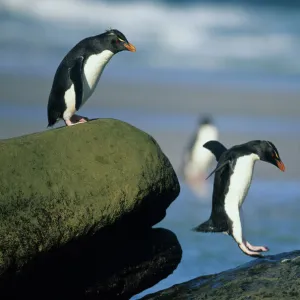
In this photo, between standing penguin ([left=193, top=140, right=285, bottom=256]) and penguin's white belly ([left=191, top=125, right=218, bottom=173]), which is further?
penguin's white belly ([left=191, top=125, right=218, bottom=173])

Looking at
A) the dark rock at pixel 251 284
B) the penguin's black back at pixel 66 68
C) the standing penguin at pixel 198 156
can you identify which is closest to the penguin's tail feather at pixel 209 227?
the dark rock at pixel 251 284

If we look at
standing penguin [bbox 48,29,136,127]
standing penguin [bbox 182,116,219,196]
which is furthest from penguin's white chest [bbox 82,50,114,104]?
standing penguin [bbox 182,116,219,196]

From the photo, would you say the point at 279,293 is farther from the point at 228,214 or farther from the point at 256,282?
the point at 228,214

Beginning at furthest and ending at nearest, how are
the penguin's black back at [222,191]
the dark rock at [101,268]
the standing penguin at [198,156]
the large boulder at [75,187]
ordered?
the standing penguin at [198,156]
the penguin's black back at [222,191]
the dark rock at [101,268]
the large boulder at [75,187]

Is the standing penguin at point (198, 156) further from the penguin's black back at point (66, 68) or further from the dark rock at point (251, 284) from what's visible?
the dark rock at point (251, 284)

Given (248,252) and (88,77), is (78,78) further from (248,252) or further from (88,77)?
(248,252)

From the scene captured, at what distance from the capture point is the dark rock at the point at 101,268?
4902 millimetres

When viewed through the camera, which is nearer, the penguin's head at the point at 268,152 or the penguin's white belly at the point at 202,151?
the penguin's head at the point at 268,152

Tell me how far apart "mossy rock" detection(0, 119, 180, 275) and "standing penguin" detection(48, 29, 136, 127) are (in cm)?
58

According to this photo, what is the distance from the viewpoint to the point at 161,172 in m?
5.47

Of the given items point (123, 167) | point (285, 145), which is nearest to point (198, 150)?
point (285, 145)

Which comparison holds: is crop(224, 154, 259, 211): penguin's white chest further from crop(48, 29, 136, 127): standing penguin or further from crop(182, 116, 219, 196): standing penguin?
crop(182, 116, 219, 196): standing penguin

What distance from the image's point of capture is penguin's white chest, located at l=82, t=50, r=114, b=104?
6153 millimetres

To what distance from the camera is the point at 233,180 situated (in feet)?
20.4
